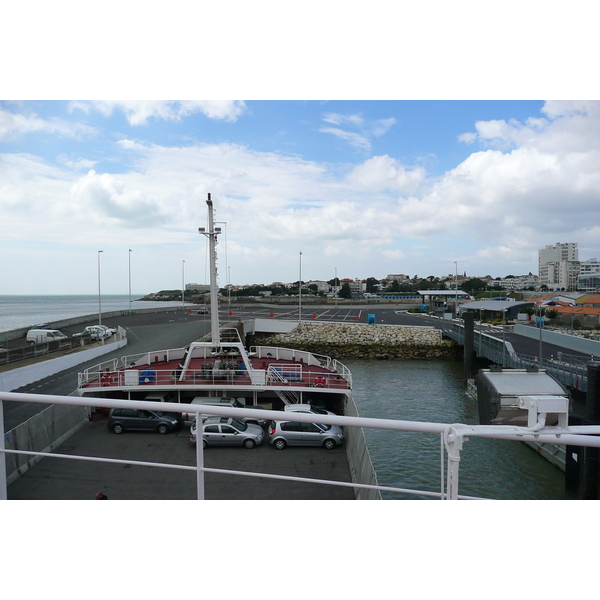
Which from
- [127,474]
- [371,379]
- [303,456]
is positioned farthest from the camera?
[371,379]

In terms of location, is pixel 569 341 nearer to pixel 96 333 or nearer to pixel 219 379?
pixel 219 379

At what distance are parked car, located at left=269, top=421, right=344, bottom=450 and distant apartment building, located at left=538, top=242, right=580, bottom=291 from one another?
135 meters

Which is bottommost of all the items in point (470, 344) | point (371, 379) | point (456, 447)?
point (371, 379)

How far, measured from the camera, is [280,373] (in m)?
12.7

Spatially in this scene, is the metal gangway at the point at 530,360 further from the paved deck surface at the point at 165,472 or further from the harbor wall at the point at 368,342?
the paved deck surface at the point at 165,472

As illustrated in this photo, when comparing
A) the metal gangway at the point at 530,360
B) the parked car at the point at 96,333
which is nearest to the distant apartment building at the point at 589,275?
the metal gangway at the point at 530,360

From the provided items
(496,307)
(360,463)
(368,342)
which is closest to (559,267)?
(496,307)

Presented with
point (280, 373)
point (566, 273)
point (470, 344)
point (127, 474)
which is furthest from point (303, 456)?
point (566, 273)

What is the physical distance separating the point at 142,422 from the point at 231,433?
2.52 metres

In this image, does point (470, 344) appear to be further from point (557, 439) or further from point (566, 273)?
point (566, 273)

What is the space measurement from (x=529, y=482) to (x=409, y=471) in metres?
3.12

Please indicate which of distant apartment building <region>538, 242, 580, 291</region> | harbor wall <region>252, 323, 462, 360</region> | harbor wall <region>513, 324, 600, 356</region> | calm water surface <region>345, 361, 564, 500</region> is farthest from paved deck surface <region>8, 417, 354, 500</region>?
distant apartment building <region>538, 242, 580, 291</region>

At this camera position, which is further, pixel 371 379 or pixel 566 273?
pixel 566 273

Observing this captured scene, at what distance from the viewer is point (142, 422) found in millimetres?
8906
